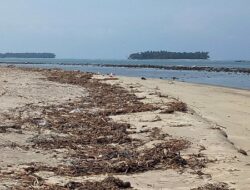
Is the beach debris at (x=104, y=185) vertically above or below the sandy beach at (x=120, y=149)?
above

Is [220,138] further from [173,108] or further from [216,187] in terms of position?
[173,108]

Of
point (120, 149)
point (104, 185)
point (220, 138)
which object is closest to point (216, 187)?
point (104, 185)

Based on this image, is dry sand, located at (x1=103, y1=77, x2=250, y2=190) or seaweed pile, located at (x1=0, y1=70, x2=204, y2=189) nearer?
dry sand, located at (x1=103, y1=77, x2=250, y2=190)

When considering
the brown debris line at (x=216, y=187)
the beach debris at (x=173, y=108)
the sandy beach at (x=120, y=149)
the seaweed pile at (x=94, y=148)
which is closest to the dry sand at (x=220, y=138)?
the sandy beach at (x=120, y=149)

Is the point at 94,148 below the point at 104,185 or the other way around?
below

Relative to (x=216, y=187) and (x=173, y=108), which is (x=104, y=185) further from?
(x=173, y=108)

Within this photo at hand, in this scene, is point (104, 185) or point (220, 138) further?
point (220, 138)

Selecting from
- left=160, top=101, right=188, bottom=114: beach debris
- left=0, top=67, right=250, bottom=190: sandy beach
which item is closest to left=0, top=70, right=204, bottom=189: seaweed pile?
left=0, top=67, right=250, bottom=190: sandy beach

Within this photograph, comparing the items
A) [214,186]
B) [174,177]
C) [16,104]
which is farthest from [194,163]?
[16,104]

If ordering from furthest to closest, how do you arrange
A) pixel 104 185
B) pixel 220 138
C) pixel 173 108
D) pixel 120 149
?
pixel 173 108, pixel 220 138, pixel 120 149, pixel 104 185

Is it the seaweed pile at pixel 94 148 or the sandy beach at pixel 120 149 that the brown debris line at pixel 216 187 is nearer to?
the sandy beach at pixel 120 149

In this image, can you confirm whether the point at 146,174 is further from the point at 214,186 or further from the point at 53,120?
the point at 53,120

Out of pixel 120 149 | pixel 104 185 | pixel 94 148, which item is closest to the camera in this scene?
pixel 104 185

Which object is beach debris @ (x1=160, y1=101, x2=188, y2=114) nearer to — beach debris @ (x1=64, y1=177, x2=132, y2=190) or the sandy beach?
the sandy beach
